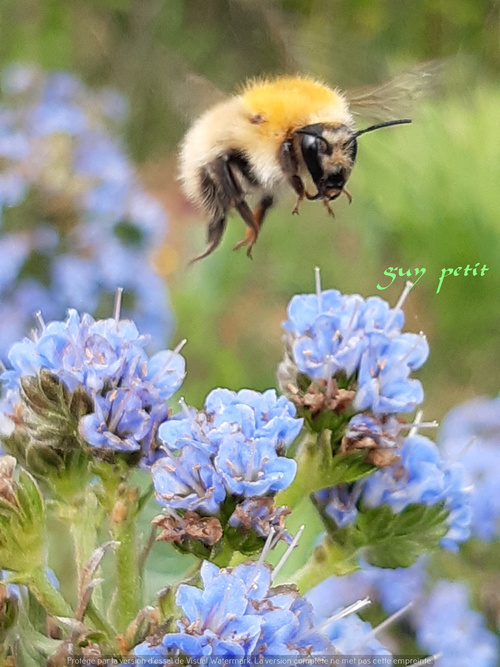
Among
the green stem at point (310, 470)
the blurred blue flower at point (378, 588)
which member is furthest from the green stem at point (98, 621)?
the blurred blue flower at point (378, 588)

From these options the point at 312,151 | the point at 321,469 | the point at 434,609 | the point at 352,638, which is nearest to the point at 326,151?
the point at 312,151

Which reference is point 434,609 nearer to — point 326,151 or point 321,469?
point 321,469

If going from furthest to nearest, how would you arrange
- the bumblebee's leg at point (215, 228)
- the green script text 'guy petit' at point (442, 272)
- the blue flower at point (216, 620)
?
1. the green script text 'guy petit' at point (442, 272)
2. the bumblebee's leg at point (215, 228)
3. the blue flower at point (216, 620)

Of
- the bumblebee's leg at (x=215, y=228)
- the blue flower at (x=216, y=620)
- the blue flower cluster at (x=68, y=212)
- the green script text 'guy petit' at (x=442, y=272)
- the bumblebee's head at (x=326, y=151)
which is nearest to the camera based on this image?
the blue flower at (x=216, y=620)

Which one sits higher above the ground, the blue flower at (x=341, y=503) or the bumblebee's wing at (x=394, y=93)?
the bumblebee's wing at (x=394, y=93)

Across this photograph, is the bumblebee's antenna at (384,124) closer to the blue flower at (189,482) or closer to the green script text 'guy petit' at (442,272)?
the green script text 'guy petit' at (442,272)

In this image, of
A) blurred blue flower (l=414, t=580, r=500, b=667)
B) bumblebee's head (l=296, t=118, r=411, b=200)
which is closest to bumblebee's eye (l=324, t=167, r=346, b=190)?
bumblebee's head (l=296, t=118, r=411, b=200)

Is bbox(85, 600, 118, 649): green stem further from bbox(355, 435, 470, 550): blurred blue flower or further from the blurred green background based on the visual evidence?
the blurred green background
